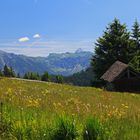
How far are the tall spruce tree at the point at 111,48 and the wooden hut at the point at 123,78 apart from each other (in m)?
13.2

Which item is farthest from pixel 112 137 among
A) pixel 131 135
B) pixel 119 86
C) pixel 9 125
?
pixel 119 86

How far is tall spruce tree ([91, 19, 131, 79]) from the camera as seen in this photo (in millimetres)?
88438

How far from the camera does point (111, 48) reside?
9081cm

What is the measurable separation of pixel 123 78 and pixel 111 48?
2042 centimetres

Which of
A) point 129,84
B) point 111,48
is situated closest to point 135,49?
point 111,48

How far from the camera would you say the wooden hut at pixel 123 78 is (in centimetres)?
6957

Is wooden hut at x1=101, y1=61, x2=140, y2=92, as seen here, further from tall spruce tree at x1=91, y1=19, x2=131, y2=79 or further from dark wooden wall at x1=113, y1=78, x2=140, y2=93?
tall spruce tree at x1=91, y1=19, x2=131, y2=79

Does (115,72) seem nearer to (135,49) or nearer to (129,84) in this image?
(129,84)

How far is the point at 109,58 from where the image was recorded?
292ft

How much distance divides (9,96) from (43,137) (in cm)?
512

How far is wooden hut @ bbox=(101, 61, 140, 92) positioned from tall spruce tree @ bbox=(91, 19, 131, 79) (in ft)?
43.3

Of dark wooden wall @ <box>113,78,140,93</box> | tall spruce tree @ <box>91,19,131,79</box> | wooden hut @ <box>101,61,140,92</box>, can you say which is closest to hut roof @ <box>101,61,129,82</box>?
wooden hut @ <box>101,61,140,92</box>

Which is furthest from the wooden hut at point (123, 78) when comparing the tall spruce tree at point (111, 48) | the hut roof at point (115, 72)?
the tall spruce tree at point (111, 48)

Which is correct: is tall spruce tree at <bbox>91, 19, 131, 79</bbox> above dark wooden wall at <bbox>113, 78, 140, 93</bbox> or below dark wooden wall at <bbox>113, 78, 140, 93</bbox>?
above
